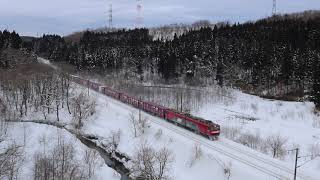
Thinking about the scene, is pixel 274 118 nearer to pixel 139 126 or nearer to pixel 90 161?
pixel 139 126

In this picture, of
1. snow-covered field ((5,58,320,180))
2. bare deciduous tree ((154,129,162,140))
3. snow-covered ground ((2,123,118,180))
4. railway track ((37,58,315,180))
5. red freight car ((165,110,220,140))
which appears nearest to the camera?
railway track ((37,58,315,180))

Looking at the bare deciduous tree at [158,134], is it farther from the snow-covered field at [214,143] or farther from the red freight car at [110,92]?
the red freight car at [110,92]

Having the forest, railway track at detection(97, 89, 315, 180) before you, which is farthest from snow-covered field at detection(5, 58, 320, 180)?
the forest

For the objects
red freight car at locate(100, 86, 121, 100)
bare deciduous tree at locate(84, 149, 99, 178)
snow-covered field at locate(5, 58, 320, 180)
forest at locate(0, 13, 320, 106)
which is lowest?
bare deciduous tree at locate(84, 149, 99, 178)

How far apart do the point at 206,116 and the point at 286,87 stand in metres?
30.4

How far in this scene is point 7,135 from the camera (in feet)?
219

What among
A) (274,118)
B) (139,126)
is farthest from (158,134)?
(274,118)

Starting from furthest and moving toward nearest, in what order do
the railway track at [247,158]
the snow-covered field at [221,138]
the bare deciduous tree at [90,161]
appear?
1. the bare deciduous tree at [90,161]
2. the snow-covered field at [221,138]
3. the railway track at [247,158]

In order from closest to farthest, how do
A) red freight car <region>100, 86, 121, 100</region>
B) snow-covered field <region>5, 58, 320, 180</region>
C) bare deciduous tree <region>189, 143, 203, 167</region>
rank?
snow-covered field <region>5, 58, 320, 180</region>, bare deciduous tree <region>189, 143, 203, 167</region>, red freight car <region>100, 86, 121, 100</region>

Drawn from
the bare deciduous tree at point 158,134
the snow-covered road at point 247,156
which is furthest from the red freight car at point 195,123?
the bare deciduous tree at point 158,134

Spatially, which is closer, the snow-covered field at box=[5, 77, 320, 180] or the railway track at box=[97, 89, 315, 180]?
the railway track at box=[97, 89, 315, 180]

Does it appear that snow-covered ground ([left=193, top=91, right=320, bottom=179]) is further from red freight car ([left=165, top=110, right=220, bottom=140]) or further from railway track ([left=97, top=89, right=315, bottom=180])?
red freight car ([left=165, top=110, right=220, bottom=140])

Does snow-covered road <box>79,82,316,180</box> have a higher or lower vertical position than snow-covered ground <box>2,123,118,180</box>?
higher

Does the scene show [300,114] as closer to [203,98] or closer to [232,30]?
[203,98]
